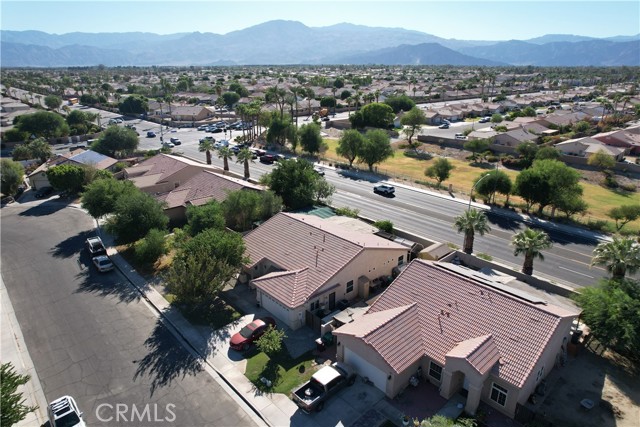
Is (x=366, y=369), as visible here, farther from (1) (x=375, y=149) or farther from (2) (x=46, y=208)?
(2) (x=46, y=208)

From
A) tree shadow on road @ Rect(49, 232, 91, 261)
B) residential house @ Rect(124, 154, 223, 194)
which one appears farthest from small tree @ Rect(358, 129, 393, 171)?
tree shadow on road @ Rect(49, 232, 91, 261)

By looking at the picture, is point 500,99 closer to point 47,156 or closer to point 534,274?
point 534,274

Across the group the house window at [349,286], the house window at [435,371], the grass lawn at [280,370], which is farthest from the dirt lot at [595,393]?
the house window at [349,286]

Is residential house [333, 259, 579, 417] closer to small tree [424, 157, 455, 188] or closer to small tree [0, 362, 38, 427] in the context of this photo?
small tree [0, 362, 38, 427]

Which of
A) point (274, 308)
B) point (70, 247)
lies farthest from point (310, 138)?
point (274, 308)

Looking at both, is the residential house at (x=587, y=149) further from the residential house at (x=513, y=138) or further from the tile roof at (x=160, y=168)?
the tile roof at (x=160, y=168)

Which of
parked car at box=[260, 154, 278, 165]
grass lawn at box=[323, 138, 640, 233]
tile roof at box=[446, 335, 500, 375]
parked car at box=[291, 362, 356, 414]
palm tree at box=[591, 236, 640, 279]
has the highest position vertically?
palm tree at box=[591, 236, 640, 279]
